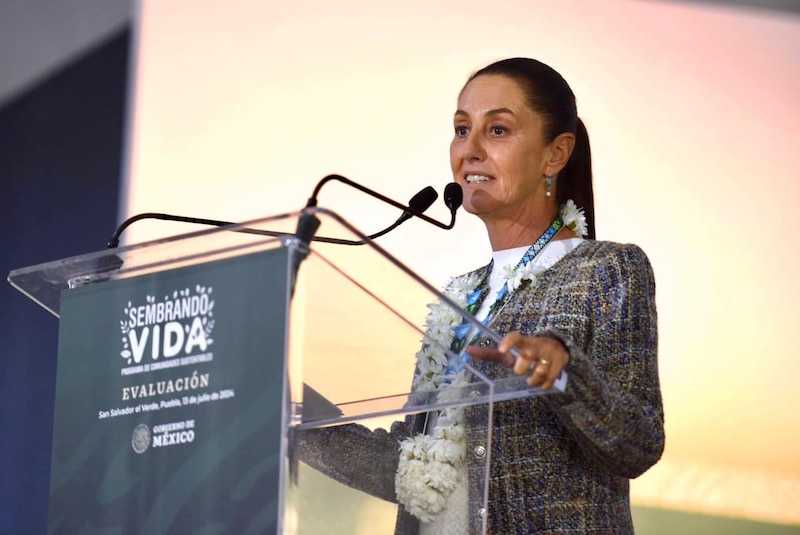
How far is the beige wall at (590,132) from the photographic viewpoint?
10.5ft

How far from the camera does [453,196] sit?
1.96 metres

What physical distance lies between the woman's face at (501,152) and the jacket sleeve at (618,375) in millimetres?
269

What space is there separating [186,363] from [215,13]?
227cm

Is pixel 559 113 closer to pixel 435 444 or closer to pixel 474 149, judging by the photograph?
pixel 474 149

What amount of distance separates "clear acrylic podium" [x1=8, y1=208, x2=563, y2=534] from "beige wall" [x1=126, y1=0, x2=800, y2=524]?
1809mm

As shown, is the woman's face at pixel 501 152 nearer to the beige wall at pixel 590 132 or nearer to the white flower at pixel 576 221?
the white flower at pixel 576 221

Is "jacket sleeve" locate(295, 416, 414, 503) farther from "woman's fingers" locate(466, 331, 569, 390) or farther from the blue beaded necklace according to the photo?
the blue beaded necklace

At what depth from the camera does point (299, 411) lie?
1.25 meters

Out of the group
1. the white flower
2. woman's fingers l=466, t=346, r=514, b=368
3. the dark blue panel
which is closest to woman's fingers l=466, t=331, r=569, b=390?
woman's fingers l=466, t=346, r=514, b=368

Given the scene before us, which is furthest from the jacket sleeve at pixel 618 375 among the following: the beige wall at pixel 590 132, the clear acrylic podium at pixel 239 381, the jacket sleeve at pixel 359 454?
the beige wall at pixel 590 132

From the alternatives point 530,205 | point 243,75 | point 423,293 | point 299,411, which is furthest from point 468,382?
point 243,75

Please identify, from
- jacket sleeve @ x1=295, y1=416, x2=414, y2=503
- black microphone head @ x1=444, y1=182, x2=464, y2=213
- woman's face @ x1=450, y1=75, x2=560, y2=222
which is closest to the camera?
jacket sleeve @ x1=295, y1=416, x2=414, y2=503

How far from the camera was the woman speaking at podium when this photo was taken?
1.53m

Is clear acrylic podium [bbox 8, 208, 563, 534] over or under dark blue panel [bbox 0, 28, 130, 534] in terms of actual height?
under
